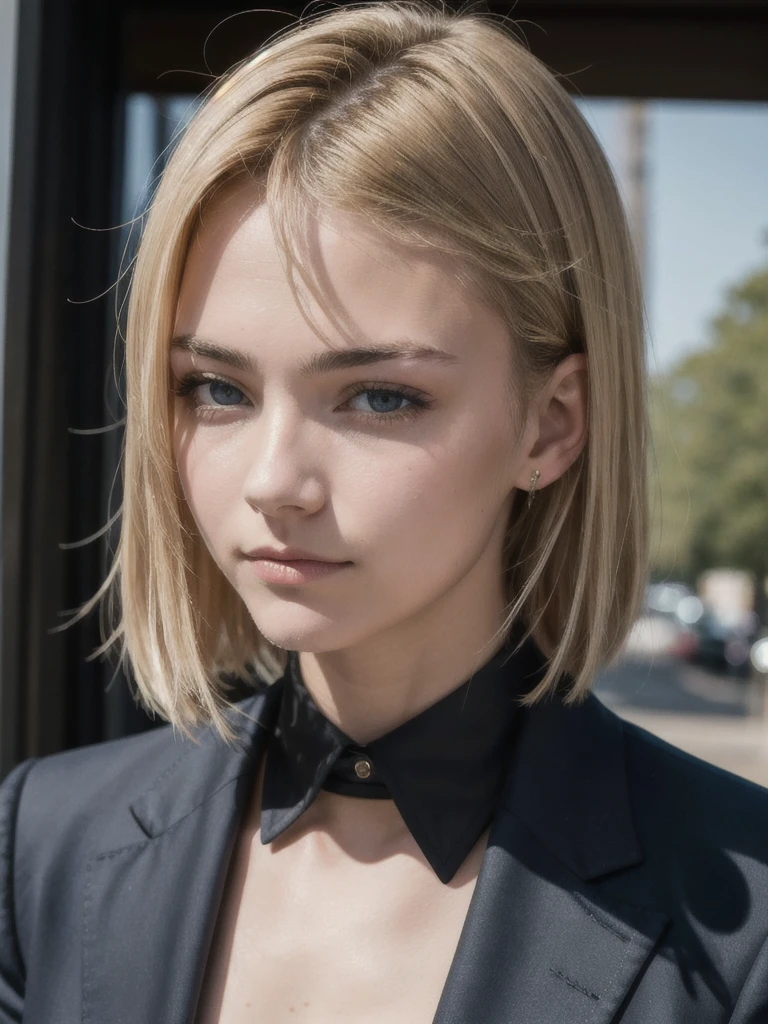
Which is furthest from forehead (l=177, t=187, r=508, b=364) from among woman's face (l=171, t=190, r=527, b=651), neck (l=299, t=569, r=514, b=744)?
neck (l=299, t=569, r=514, b=744)

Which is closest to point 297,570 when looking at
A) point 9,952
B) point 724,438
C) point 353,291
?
point 353,291

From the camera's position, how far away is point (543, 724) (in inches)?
47.6

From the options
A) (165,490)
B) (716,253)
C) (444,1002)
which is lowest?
(444,1002)

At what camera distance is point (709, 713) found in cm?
210

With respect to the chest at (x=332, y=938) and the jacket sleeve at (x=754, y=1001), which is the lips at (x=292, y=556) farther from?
the jacket sleeve at (x=754, y=1001)

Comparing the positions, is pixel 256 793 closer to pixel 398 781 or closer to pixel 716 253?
pixel 398 781

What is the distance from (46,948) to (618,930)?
0.64 metres

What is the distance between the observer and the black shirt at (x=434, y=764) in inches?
46.0

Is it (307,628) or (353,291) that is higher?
(353,291)

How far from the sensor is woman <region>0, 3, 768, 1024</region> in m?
1.03

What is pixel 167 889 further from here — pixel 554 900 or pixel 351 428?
pixel 351 428

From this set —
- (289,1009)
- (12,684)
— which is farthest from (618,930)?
(12,684)

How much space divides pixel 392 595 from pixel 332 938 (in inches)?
15.7

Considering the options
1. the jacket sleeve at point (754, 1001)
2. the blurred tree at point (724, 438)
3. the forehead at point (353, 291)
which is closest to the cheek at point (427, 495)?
the forehead at point (353, 291)
